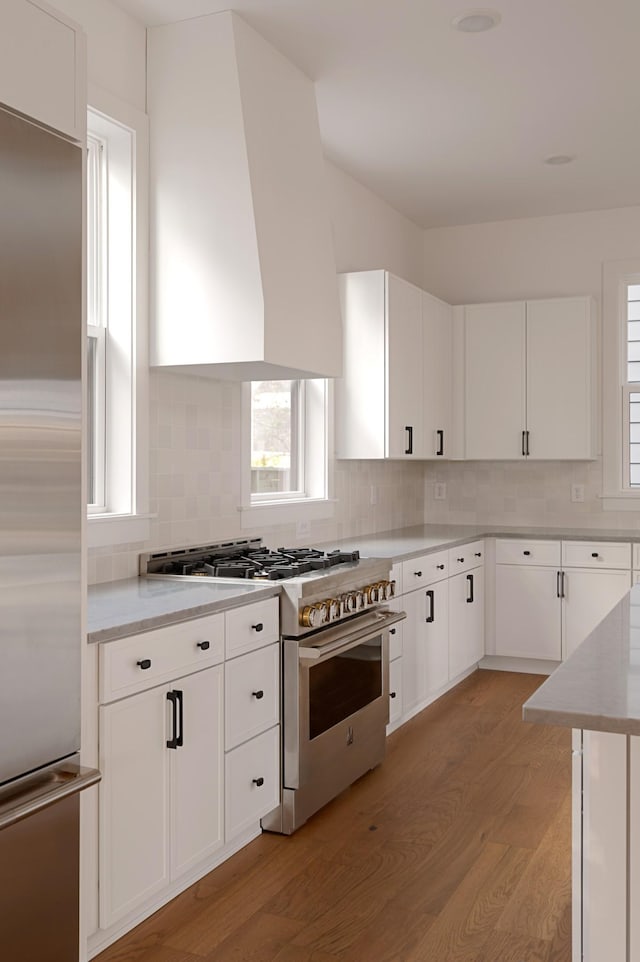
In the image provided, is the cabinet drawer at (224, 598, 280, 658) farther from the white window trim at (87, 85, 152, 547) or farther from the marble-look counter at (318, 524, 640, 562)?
the marble-look counter at (318, 524, 640, 562)

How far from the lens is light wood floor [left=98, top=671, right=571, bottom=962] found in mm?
2436

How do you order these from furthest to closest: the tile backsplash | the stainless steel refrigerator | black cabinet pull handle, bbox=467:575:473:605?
1. black cabinet pull handle, bbox=467:575:473:605
2. the tile backsplash
3. the stainless steel refrigerator

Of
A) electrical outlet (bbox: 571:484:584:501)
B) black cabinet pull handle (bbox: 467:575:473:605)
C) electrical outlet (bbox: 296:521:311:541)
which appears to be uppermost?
electrical outlet (bbox: 571:484:584:501)

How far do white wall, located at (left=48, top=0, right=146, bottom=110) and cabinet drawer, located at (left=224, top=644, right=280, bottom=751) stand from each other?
2.01 meters

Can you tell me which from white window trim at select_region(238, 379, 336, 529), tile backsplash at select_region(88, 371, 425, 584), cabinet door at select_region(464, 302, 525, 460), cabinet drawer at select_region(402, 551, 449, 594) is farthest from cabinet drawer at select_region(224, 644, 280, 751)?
cabinet door at select_region(464, 302, 525, 460)

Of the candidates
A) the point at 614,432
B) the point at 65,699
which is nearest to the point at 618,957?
the point at 65,699

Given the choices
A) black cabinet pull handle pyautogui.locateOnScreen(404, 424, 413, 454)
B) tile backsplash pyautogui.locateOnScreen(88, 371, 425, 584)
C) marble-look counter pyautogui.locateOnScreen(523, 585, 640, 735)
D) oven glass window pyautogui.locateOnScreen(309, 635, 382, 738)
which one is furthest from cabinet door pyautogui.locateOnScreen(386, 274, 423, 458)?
marble-look counter pyautogui.locateOnScreen(523, 585, 640, 735)

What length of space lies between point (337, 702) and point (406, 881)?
0.76 metres

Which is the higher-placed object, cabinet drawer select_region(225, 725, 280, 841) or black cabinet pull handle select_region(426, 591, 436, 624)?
black cabinet pull handle select_region(426, 591, 436, 624)

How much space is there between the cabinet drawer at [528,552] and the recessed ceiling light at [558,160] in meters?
2.13

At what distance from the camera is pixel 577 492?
588 centimetres

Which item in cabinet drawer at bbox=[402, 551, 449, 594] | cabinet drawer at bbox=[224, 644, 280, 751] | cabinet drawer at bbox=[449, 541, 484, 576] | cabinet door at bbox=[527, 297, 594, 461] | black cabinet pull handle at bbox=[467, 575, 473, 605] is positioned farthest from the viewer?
cabinet door at bbox=[527, 297, 594, 461]

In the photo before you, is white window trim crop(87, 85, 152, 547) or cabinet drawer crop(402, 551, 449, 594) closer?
white window trim crop(87, 85, 152, 547)

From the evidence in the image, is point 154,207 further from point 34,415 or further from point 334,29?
point 34,415
